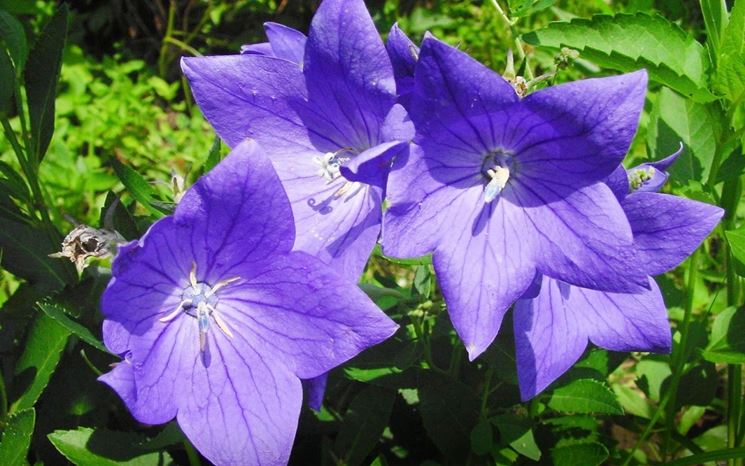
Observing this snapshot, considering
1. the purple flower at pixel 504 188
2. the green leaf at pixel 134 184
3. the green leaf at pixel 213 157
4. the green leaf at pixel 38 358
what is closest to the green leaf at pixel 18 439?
the green leaf at pixel 38 358

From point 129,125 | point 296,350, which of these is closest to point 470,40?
point 129,125

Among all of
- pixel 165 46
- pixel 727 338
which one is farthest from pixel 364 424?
pixel 165 46

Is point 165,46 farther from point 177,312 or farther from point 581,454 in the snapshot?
point 581,454

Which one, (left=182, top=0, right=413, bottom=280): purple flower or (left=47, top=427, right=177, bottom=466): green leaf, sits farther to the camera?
(left=47, top=427, right=177, bottom=466): green leaf

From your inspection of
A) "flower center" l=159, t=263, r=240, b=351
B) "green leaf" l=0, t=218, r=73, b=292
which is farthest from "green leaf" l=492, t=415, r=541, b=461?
"green leaf" l=0, t=218, r=73, b=292

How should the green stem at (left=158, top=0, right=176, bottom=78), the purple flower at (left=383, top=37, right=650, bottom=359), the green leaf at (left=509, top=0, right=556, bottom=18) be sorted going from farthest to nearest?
the green stem at (left=158, top=0, right=176, bottom=78)
the green leaf at (left=509, top=0, right=556, bottom=18)
the purple flower at (left=383, top=37, right=650, bottom=359)

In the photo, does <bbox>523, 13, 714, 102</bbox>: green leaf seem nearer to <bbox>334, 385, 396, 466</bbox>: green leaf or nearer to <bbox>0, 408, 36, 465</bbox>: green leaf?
<bbox>334, 385, 396, 466</bbox>: green leaf

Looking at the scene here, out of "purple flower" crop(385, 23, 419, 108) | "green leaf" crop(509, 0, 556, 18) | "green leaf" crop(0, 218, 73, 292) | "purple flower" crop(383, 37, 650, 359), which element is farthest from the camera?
"green leaf" crop(0, 218, 73, 292)
